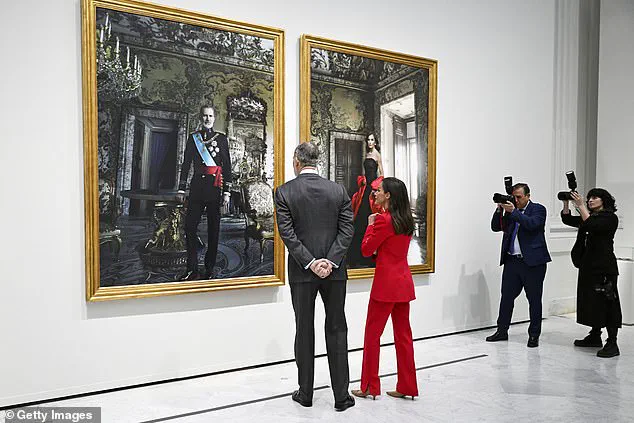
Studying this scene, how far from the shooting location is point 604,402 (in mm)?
4410

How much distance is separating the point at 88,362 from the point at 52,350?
0.92 feet

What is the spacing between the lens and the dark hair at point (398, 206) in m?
4.24

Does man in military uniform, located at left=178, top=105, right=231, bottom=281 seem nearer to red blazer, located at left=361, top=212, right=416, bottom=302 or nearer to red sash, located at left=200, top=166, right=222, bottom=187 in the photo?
red sash, located at left=200, top=166, right=222, bottom=187

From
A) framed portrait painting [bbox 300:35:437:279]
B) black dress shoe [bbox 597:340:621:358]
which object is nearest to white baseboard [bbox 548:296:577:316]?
black dress shoe [bbox 597:340:621:358]

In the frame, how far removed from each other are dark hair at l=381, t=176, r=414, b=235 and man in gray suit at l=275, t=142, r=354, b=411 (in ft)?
1.01

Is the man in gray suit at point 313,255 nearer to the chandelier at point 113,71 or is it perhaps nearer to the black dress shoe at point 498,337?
the chandelier at point 113,71

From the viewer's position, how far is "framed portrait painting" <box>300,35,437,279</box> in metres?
5.59

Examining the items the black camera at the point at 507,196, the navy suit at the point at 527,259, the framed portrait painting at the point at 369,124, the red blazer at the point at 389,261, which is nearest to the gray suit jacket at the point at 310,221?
the red blazer at the point at 389,261

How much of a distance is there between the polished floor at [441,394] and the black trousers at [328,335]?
202mm

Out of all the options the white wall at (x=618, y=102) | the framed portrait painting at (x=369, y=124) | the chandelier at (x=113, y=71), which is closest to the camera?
the chandelier at (x=113, y=71)

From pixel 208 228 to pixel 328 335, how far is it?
1460 mm

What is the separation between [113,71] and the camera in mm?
4539

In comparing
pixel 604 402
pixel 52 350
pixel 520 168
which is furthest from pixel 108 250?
pixel 520 168

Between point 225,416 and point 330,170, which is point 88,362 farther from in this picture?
point 330,170
